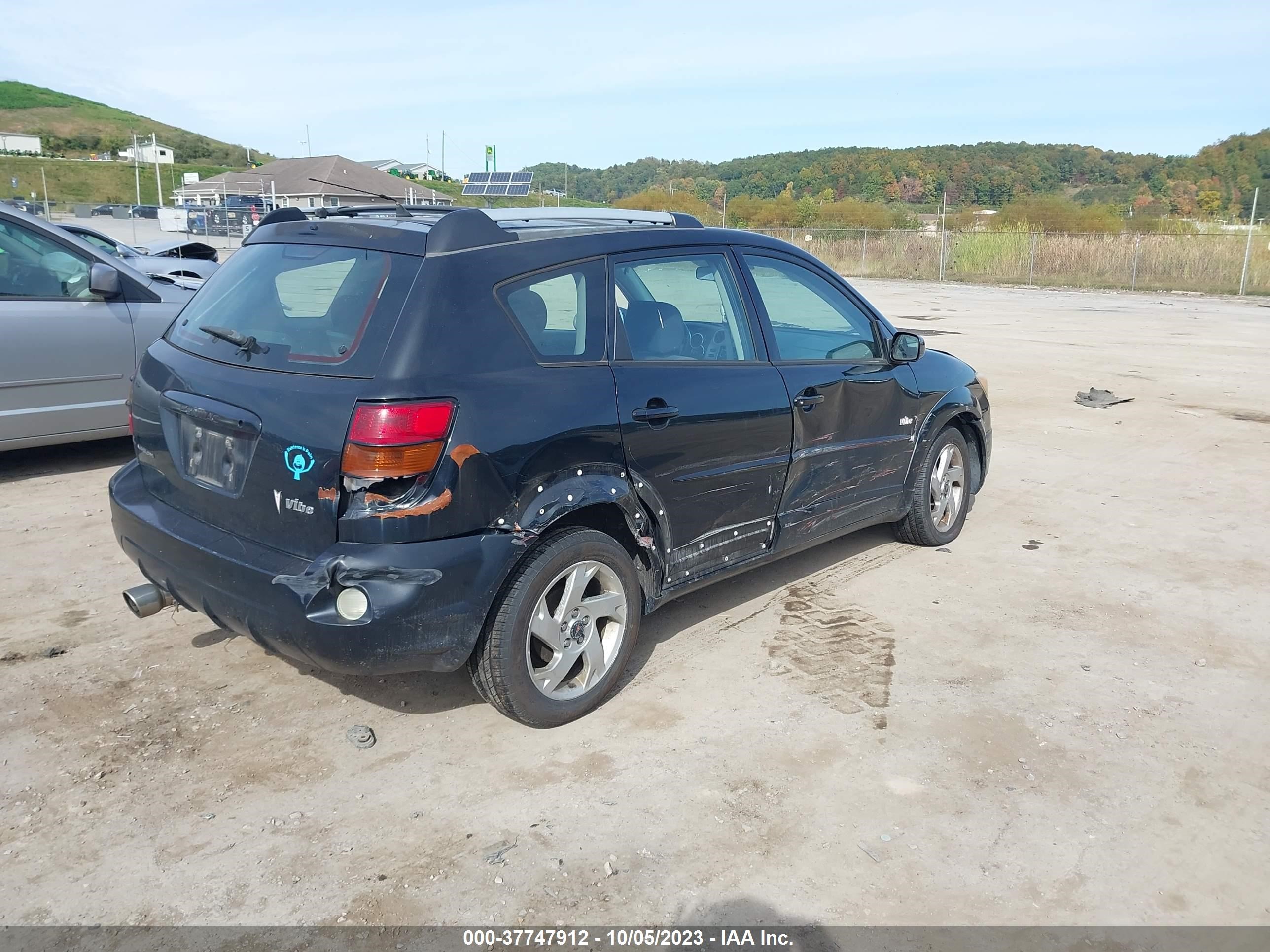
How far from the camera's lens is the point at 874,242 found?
4044 cm

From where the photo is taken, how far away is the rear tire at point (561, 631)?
343 cm

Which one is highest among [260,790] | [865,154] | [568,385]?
[865,154]

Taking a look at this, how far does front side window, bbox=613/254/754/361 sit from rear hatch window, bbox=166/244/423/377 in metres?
0.93

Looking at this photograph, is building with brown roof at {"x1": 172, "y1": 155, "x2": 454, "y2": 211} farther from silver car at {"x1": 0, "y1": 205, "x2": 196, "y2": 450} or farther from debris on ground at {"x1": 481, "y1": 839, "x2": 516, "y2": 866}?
debris on ground at {"x1": 481, "y1": 839, "x2": 516, "y2": 866}

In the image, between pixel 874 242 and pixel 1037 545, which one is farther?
pixel 874 242

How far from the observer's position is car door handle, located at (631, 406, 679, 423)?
12.3ft

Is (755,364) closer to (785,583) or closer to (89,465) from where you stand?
(785,583)

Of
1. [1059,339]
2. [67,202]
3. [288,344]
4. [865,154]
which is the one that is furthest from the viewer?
[865,154]

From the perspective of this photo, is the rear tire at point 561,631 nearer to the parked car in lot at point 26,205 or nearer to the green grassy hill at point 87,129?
the parked car in lot at point 26,205

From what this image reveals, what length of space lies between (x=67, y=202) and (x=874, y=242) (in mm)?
58624

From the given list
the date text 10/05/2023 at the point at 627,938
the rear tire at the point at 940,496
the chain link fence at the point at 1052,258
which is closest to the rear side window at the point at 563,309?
the date text 10/05/2023 at the point at 627,938

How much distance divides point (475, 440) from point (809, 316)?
222 cm

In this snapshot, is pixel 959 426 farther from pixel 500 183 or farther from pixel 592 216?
pixel 500 183

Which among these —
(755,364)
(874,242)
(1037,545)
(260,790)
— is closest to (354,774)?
(260,790)
